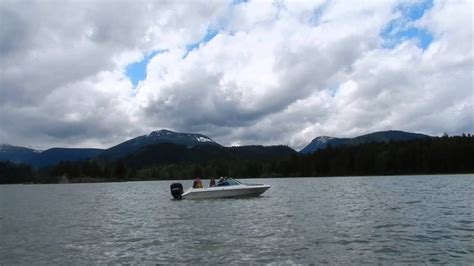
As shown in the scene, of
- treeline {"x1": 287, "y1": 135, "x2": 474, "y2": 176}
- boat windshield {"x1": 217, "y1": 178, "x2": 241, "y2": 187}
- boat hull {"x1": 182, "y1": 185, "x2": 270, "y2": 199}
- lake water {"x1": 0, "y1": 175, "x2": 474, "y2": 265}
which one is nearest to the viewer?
lake water {"x1": 0, "y1": 175, "x2": 474, "y2": 265}

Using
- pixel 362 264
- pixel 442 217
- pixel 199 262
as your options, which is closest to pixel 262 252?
pixel 199 262

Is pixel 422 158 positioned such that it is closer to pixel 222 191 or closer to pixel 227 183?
pixel 227 183

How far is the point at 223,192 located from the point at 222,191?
1.15 ft

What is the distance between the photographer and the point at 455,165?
174 metres

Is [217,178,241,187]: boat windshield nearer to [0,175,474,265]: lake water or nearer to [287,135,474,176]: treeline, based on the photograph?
[0,175,474,265]: lake water

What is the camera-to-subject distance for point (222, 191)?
6038 centimetres

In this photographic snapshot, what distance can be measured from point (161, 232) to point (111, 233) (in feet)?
11.5

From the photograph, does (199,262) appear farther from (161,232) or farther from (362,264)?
(161,232)

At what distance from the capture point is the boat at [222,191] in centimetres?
6003

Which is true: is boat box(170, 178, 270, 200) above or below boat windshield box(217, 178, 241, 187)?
below

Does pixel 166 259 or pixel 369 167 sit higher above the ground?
pixel 369 167

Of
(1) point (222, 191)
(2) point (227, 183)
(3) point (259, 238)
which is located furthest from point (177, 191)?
(3) point (259, 238)

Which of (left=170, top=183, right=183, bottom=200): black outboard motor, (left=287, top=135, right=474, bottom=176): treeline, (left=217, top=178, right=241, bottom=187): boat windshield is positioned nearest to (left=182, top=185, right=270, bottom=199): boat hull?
(left=170, top=183, right=183, bottom=200): black outboard motor

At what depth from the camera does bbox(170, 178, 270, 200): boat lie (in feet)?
Result: 197
